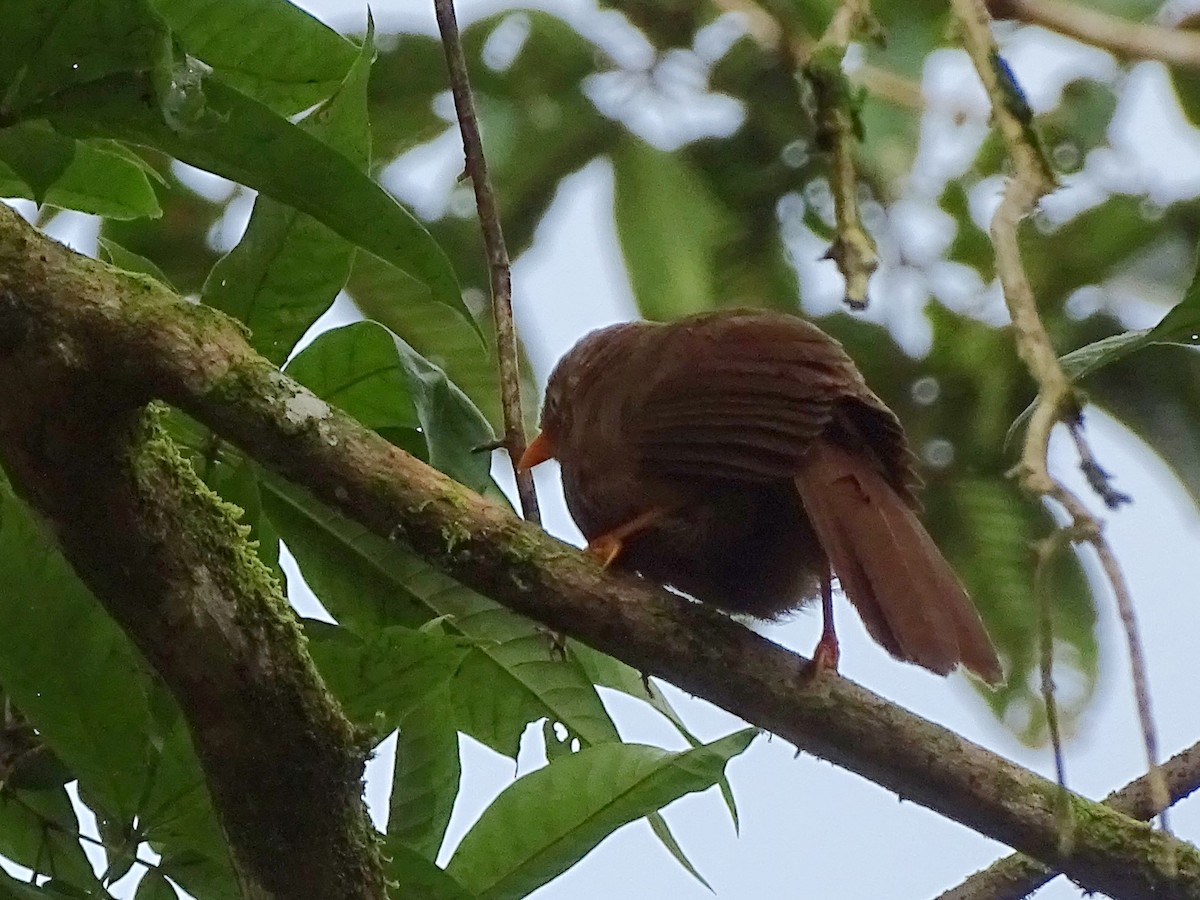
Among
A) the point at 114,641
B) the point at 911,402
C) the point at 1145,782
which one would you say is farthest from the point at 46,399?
the point at 911,402

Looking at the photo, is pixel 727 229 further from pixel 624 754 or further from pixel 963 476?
pixel 624 754

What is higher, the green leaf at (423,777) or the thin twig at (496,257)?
the thin twig at (496,257)

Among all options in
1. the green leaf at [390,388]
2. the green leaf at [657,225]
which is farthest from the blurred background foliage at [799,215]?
the green leaf at [390,388]

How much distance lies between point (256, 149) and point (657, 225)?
1.98 metres

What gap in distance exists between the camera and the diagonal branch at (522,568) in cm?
153

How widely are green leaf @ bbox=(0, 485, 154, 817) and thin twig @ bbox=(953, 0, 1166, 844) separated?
0.96 meters

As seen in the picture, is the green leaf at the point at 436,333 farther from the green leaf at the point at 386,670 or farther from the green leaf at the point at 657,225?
the green leaf at the point at 386,670

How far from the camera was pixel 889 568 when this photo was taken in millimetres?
1998

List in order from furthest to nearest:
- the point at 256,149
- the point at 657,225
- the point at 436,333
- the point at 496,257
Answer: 1. the point at 657,225
2. the point at 436,333
3. the point at 496,257
4. the point at 256,149

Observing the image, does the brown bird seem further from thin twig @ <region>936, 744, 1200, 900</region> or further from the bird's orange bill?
thin twig @ <region>936, 744, 1200, 900</region>

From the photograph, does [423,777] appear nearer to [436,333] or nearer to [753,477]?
[753,477]

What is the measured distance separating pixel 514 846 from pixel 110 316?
0.71 meters

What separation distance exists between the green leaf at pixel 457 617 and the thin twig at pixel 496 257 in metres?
0.18

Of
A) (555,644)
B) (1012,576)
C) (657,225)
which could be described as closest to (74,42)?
(555,644)
